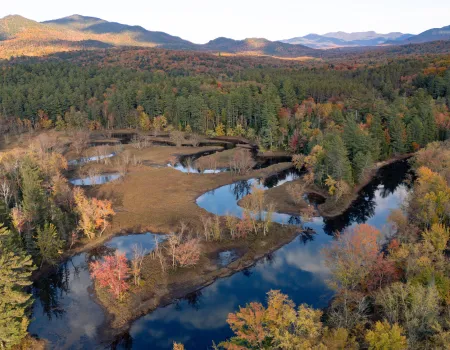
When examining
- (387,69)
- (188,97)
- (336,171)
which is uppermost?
(387,69)

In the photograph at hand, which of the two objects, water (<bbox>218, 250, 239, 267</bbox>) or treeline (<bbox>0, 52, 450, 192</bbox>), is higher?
treeline (<bbox>0, 52, 450, 192</bbox>)

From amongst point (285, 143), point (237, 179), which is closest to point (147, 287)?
point (237, 179)

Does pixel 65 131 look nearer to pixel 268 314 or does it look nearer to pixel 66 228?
pixel 66 228

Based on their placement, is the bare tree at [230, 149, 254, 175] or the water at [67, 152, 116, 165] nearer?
the bare tree at [230, 149, 254, 175]

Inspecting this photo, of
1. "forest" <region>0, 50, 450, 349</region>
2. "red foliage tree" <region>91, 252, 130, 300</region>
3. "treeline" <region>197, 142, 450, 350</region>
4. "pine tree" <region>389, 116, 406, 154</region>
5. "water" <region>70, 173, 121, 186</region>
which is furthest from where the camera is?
"pine tree" <region>389, 116, 406, 154</region>

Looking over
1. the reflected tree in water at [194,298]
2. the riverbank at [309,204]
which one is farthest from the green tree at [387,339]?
the riverbank at [309,204]

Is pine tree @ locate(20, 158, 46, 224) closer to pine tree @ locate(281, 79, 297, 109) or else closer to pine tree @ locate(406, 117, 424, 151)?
pine tree @ locate(406, 117, 424, 151)

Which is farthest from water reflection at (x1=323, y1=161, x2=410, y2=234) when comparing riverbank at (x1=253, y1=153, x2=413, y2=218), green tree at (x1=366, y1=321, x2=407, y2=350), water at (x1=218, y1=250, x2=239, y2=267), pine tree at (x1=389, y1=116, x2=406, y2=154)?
green tree at (x1=366, y1=321, x2=407, y2=350)
